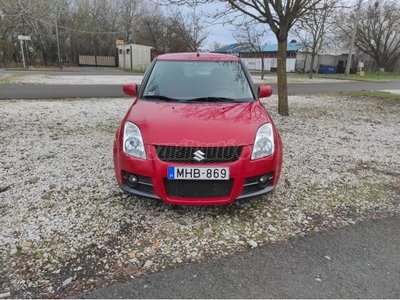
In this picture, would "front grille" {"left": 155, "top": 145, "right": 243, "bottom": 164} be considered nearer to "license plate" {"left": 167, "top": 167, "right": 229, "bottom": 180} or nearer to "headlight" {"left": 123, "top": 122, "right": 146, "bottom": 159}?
"license plate" {"left": 167, "top": 167, "right": 229, "bottom": 180}

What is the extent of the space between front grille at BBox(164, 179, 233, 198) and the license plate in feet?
0.19

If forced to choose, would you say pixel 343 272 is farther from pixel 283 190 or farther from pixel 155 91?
pixel 155 91

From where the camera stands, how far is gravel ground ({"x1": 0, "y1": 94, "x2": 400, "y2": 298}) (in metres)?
2.35

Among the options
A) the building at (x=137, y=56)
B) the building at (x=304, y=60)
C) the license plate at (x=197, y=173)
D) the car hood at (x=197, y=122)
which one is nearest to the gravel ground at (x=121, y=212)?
the license plate at (x=197, y=173)

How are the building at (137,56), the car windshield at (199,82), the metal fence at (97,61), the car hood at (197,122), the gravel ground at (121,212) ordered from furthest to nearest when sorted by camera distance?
the metal fence at (97,61), the building at (137,56), the car windshield at (199,82), the car hood at (197,122), the gravel ground at (121,212)

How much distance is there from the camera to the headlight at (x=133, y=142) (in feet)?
9.34

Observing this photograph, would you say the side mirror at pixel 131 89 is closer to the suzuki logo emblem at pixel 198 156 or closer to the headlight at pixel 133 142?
the headlight at pixel 133 142

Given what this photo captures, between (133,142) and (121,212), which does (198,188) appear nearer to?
(133,142)

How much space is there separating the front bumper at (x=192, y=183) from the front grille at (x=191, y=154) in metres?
0.04

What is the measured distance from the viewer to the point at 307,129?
23.5 ft

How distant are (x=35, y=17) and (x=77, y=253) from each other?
43351 mm

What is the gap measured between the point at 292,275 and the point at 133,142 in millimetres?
1853

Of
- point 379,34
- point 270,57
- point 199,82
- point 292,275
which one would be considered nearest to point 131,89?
point 199,82

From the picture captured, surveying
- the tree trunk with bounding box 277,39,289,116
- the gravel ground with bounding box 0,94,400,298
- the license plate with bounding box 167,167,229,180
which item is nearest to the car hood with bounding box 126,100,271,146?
the license plate with bounding box 167,167,229,180
